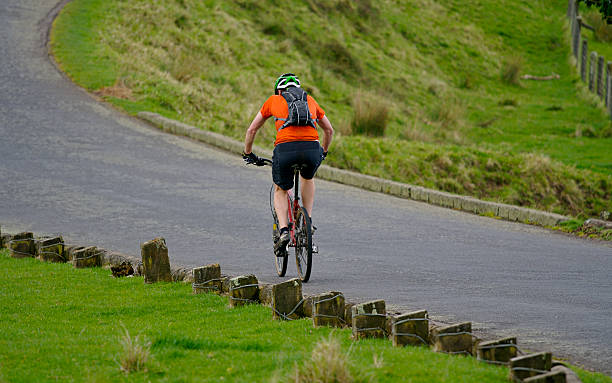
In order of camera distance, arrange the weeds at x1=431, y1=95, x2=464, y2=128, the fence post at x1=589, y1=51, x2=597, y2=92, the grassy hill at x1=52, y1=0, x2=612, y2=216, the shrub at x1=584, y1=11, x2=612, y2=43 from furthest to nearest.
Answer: the shrub at x1=584, y1=11, x2=612, y2=43
the fence post at x1=589, y1=51, x2=597, y2=92
the weeds at x1=431, y1=95, x2=464, y2=128
the grassy hill at x1=52, y1=0, x2=612, y2=216

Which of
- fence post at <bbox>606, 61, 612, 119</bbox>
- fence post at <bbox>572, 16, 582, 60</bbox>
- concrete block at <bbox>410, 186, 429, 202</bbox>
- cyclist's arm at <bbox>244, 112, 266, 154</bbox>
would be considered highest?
fence post at <bbox>572, 16, 582, 60</bbox>

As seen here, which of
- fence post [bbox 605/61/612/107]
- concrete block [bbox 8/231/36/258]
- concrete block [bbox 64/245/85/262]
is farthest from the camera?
fence post [bbox 605/61/612/107]

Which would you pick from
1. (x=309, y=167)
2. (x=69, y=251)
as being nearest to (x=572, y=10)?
(x=309, y=167)

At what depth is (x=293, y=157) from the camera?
27.8ft

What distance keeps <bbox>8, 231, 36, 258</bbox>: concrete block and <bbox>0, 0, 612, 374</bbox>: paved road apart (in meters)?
1.08

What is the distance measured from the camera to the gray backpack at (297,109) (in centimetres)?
832

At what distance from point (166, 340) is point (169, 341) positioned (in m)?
0.03

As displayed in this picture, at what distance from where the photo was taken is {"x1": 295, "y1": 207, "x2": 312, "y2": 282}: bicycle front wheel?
27.3ft

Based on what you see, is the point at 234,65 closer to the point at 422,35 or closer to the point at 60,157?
the point at 60,157

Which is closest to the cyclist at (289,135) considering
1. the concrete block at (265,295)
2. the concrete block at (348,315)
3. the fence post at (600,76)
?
the concrete block at (265,295)

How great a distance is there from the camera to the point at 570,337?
20.5 ft

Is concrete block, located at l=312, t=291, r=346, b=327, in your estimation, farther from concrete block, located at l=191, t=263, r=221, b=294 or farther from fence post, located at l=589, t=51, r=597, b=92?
fence post, located at l=589, t=51, r=597, b=92

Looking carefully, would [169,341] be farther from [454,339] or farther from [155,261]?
[155,261]

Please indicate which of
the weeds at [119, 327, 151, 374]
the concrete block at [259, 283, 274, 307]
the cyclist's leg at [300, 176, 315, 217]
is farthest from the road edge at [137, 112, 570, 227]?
the weeds at [119, 327, 151, 374]
